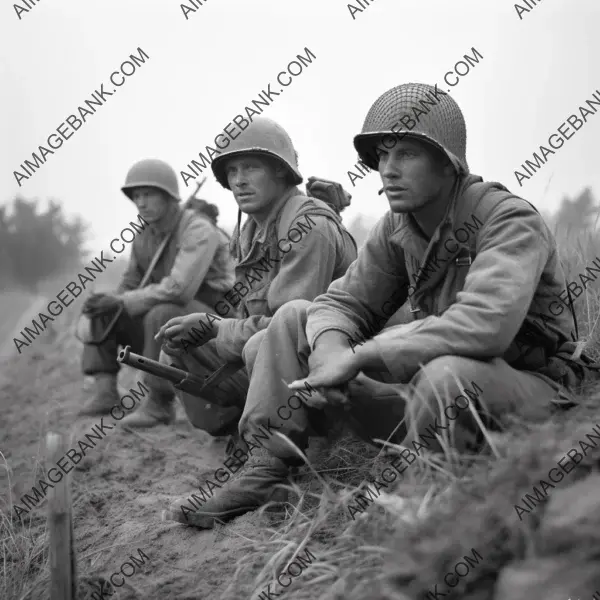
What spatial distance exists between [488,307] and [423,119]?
818 millimetres

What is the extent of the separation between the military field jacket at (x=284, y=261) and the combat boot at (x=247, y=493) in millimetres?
882

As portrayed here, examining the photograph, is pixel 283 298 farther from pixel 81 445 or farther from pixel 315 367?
pixel 81 445

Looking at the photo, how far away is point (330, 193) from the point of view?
14.0 feet

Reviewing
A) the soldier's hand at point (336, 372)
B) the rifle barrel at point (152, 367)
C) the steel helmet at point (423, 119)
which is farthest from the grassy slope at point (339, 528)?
the steel helmet at point (423, 119)

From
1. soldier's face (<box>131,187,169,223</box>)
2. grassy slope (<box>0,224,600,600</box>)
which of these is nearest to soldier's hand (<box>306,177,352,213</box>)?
grassy slope (<box>0,224,600,600</box>)

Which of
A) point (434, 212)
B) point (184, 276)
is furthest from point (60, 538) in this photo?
point (184, 276)

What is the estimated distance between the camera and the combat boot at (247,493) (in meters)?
2.96

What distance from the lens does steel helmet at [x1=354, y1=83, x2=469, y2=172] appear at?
2.76 metres

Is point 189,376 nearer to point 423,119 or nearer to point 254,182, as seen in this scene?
point 254,182

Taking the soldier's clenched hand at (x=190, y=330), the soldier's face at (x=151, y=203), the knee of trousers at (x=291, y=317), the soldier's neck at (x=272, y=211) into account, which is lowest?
the soldier's clenched hand at (x=190, y=330)

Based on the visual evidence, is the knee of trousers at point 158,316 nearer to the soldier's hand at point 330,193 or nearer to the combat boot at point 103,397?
the combat boot at point 103,397

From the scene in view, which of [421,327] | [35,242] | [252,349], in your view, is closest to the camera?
[421,327]

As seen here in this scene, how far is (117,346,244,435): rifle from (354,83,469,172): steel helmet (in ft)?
5.42

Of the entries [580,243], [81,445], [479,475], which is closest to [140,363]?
[81,445]
